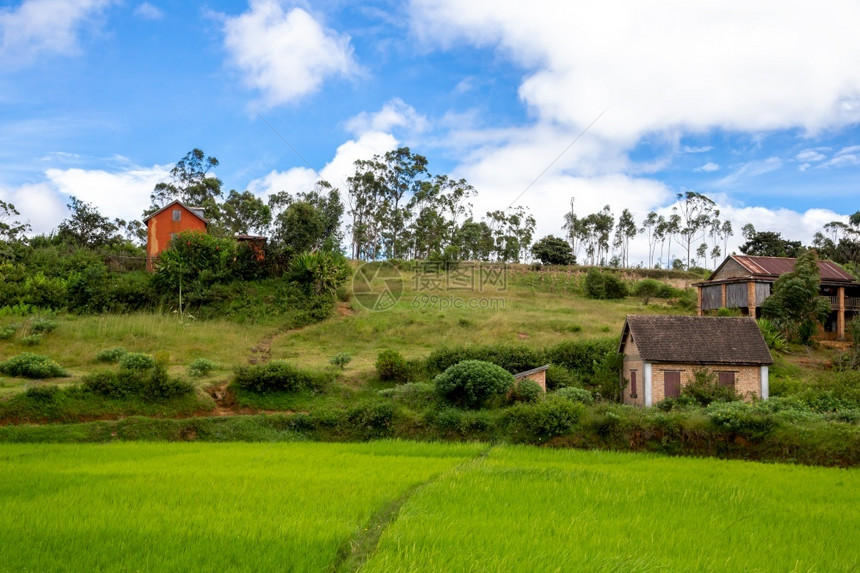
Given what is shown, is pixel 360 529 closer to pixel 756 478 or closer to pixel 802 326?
pixel 756 478

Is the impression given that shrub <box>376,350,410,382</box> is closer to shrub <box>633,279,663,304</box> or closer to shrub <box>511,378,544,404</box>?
shrub <box>511,378,544,404</box>

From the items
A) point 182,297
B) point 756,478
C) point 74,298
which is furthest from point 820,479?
point 74,298

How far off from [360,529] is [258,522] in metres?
1.34

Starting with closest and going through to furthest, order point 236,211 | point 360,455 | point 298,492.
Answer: point 298,492
point 360,455
point 236,211

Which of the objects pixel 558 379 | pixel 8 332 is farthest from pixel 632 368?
pixel 8 332

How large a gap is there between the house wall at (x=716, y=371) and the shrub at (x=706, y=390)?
32cm

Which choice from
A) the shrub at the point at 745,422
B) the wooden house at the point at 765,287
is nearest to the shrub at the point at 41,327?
the shrub at the point at 745,422

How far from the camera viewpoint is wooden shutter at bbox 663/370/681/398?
2317 centimetres

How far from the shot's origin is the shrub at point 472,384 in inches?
755

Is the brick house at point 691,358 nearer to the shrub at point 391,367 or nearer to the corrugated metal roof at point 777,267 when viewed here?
the shrub at point 391,367

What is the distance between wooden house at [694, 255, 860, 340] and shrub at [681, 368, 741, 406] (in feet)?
53.1

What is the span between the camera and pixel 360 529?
808cm

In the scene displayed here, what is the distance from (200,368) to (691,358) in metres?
18.5

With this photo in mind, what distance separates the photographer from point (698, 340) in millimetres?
23812
